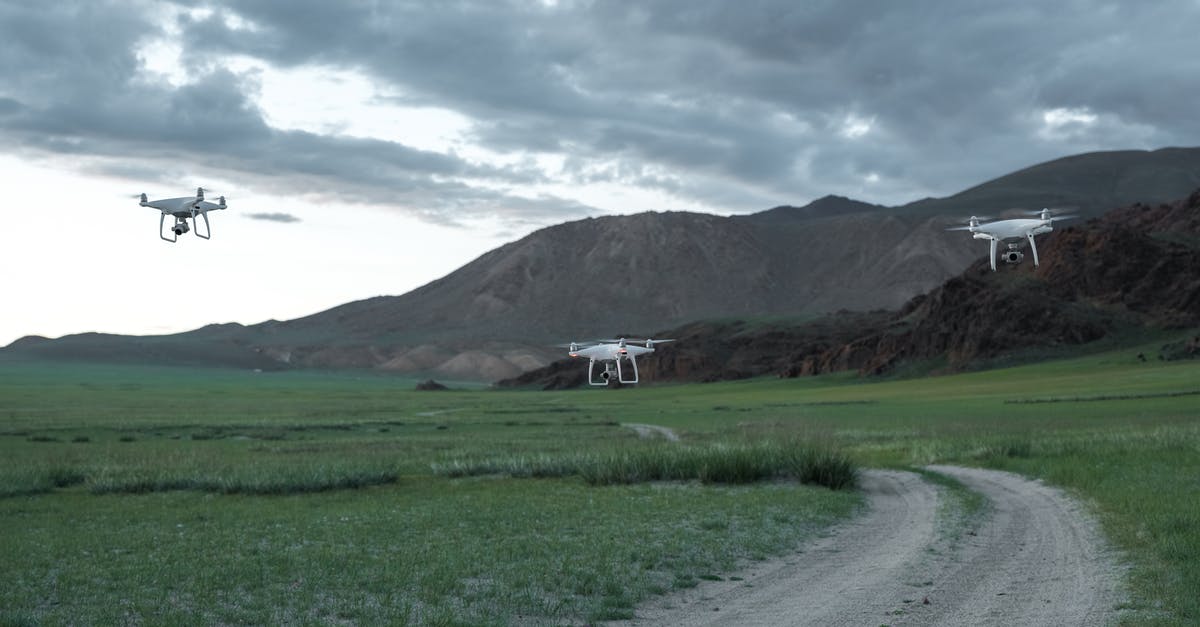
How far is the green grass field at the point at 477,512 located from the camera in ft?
49.9

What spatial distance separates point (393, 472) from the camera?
3447 cm

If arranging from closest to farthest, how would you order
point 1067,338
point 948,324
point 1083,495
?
point 1083,495 < point 1067,338 < point 948,324

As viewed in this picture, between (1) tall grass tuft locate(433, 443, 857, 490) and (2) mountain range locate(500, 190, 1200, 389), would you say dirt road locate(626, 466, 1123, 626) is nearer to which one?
(1) tall grass tuft locate(433, 443, 857, 490)

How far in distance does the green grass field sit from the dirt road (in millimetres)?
579

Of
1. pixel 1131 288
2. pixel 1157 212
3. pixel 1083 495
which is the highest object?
pixel 1157 212

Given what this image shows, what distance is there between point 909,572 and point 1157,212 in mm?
178607

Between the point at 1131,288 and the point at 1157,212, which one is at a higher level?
the point at 1157,212

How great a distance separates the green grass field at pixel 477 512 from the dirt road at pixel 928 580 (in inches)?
22.8

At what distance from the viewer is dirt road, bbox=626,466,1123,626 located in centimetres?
1450

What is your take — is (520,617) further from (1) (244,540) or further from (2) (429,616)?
(1) (244,540)

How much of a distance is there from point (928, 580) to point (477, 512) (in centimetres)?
1097

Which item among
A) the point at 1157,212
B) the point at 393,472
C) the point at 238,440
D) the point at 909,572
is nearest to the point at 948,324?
the point at 1157,212

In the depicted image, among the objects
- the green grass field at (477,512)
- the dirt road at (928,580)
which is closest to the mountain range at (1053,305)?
the green grass field at (477,512)

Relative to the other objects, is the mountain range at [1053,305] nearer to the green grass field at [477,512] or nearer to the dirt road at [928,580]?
the green grass field at [477,512]
